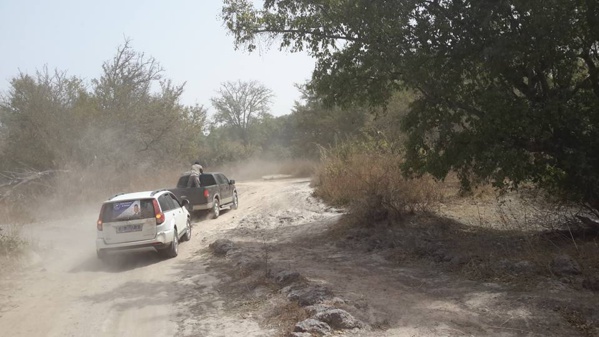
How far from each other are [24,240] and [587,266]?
1212 centimetres

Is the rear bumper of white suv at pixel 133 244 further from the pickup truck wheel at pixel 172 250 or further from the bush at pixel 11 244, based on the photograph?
the bush at pixel 11 244

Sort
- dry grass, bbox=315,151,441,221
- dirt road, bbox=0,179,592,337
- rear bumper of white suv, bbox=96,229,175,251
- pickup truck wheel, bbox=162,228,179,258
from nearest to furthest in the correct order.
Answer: dirt road, bbox=0,179,592,337, rear bumper of white suv, bbox=96,229,175,251, pickup truck wheel, bbox=162,228,179,258, dry grass, bbox=315,151,441,221

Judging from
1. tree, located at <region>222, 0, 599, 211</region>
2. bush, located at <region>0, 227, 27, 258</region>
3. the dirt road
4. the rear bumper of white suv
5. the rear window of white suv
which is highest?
tree, located at <region>222, 0, 599, 211</region>

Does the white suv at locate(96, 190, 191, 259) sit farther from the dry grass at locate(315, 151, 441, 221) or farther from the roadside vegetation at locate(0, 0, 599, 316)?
the dry grass at locate(315, 151, 441, 221)

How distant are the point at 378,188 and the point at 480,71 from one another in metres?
4.06

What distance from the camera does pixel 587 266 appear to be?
8.30 meters

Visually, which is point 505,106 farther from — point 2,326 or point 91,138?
point 91,138

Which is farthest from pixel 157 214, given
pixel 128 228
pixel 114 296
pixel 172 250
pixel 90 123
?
pixel 90 123

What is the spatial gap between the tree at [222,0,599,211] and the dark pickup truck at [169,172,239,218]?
7139 millimetres

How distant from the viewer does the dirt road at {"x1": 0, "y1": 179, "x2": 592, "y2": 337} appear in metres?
6.38

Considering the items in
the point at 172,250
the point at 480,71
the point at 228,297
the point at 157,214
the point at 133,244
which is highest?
the point at 480,71

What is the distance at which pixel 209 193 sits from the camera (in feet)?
59.6

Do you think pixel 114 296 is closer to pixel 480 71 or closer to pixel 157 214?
pixel 157 214

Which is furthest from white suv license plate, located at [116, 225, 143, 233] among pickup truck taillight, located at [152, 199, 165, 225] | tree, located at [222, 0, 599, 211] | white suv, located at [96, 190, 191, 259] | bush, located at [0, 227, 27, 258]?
tree, located at [222, 0, 599, 211]
